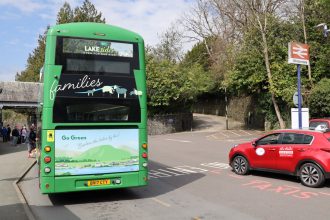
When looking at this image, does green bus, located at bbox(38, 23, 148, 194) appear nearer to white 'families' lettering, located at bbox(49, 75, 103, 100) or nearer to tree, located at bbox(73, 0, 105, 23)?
white 'families' lettering, located at bbox(49, 75, 103, 100)

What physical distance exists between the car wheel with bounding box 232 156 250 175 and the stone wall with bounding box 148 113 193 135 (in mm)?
26223

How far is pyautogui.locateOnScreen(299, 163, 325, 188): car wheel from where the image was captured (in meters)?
10.7

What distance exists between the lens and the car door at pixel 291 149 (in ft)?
36.7

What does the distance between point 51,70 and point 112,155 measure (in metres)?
2.31

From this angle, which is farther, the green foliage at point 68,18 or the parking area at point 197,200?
the green foliage at point 68,18

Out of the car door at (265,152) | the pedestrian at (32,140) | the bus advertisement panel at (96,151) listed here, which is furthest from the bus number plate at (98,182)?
the pedestrian at (32,140)

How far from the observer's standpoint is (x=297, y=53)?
57.3ft

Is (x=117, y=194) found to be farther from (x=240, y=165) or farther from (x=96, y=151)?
(x=240, y=165)

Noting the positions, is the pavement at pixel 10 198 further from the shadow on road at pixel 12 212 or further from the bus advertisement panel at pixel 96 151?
the bus advertisement panel at pixel 96 151

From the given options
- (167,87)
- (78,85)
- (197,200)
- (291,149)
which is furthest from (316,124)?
(167,87)

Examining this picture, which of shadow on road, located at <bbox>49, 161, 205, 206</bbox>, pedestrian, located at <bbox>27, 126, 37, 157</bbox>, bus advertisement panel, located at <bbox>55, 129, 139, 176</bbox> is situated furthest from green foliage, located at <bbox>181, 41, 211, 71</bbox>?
bus advertisement panel, located at <bbox>55, 129, 139, 176</bbox>

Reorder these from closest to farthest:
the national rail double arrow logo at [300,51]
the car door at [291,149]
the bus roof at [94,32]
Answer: the bus roof at [94,32] < the car door at [291,149] < the national rail double arrow logo at [300,51]

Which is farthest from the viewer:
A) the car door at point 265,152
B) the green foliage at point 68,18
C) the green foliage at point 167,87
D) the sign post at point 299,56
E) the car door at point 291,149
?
the green foliage at point 68,18

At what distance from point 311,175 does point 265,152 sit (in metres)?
1.70
